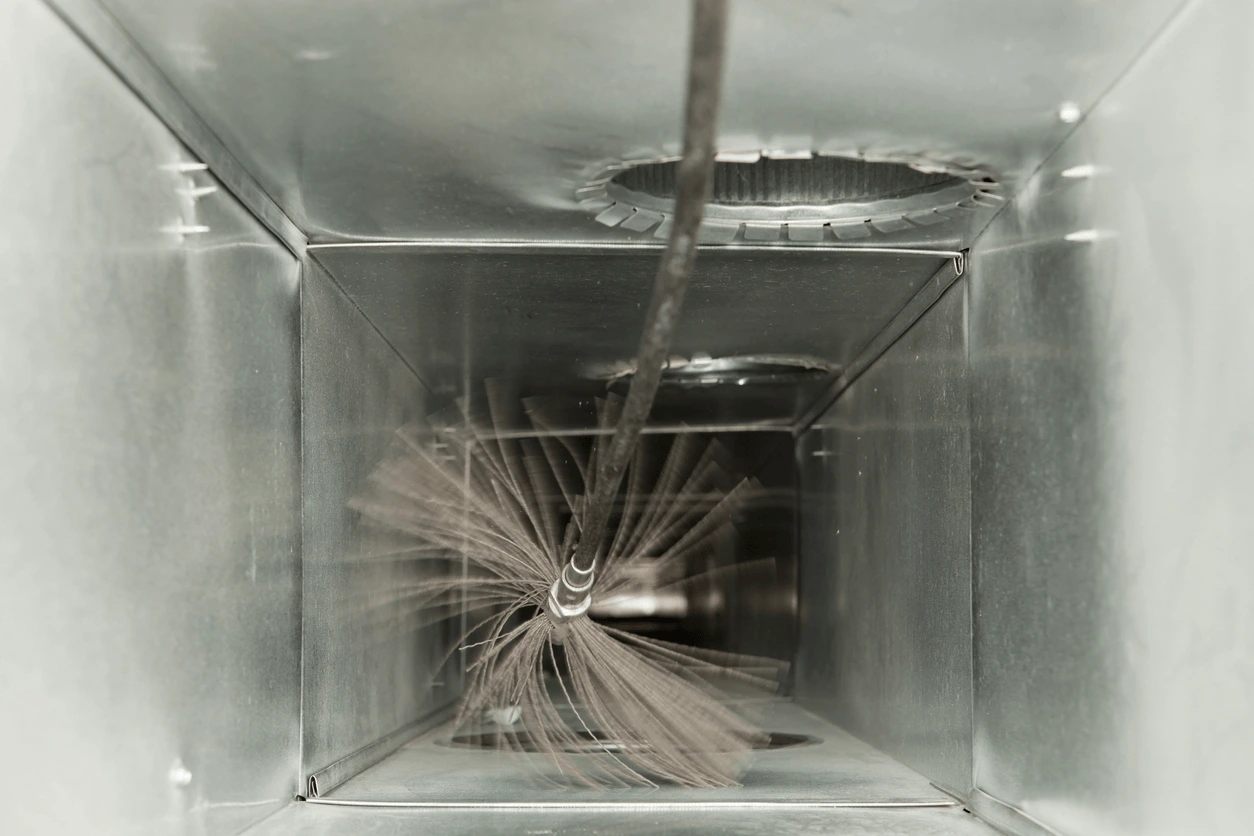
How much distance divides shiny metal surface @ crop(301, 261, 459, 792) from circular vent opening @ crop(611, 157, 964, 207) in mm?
302

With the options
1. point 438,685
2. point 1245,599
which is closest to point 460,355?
point 438,685

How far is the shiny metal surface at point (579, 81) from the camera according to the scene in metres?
0.59

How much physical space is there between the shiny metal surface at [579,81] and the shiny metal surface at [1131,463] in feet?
0.17

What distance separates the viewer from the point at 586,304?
119 centimetres

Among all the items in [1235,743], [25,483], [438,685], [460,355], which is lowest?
[438,685]

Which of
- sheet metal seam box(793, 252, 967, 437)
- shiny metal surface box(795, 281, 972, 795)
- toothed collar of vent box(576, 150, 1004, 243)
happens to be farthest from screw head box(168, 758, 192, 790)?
sheet metal seam box(793, 252, 967, 437)

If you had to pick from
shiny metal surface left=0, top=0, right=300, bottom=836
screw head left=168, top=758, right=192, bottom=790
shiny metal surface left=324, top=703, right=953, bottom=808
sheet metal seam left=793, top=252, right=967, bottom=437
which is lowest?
shiny metal surface left=324, top=703, right=953, bottom=808

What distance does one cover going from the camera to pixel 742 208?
0.92 metres

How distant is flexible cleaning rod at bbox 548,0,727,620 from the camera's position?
1.46 feet

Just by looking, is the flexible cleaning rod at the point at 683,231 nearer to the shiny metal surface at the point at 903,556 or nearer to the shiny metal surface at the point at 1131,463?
the shiny metal surface at the point at 1131,463

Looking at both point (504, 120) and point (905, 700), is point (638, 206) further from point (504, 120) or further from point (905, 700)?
point (905, 700)

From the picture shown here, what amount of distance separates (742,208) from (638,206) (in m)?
0.08

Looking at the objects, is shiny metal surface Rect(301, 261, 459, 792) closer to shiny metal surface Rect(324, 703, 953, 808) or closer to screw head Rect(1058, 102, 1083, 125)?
shiny metal surface Rect(324, 703, 953, 808)

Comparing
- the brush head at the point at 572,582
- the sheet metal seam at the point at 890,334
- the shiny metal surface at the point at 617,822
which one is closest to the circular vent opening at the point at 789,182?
the sheet metal seam at the point at 890,334
